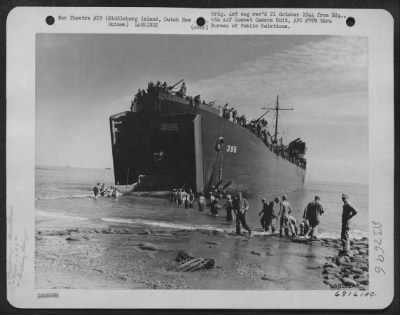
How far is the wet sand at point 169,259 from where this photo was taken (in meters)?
1.69

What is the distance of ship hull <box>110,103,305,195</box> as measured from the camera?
1.76 meters

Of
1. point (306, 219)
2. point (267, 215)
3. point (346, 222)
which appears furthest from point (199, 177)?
point (346, 222)

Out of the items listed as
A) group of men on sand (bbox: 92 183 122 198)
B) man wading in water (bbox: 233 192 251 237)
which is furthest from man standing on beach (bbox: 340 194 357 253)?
group of men on sand (bbox: 92 183 122 198)

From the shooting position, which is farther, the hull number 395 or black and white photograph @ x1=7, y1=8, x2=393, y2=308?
the hull number 395

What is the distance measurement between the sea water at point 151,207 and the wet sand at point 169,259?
0.12ft

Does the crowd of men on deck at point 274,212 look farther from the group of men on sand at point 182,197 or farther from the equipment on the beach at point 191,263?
the equipment on the beach at point 191,263

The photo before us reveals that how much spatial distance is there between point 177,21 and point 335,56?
2.48 feet

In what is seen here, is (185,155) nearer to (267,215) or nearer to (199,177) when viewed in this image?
(199,177)

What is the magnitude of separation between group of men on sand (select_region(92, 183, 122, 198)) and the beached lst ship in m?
0.04

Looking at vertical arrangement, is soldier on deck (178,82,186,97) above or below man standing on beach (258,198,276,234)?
above

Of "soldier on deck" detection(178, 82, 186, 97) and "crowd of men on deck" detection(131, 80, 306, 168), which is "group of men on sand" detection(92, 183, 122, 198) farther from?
"soldier on deck" detection(178, 82, 186, 97)

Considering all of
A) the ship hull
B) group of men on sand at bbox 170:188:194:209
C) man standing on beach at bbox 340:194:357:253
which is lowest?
man standing on beach at bbox 340:194:357:253

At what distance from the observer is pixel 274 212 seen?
1741 mm

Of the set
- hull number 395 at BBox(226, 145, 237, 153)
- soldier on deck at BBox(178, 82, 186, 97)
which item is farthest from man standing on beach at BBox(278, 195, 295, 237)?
soldier on deck at BBox(178, 82, 186, 97)
